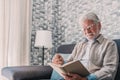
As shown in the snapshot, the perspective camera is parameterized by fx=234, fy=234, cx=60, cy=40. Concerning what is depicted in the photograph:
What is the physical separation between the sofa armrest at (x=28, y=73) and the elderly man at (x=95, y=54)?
39 centimetres

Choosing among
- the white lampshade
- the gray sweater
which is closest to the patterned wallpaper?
the white lampshade

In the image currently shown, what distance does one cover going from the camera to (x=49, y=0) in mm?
3930

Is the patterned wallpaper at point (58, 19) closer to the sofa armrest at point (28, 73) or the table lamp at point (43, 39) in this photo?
the table lamp at point (43, 39)

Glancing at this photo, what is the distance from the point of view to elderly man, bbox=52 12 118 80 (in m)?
1.96

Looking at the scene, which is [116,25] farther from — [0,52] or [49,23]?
[0,52]

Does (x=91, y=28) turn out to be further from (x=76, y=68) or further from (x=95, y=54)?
(x=76, y=68)

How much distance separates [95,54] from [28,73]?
2.51 ft

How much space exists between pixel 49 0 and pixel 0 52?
120 centimetres

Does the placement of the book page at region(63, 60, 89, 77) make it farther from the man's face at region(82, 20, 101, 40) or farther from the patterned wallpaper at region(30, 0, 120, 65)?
the patterned wallpaper at region(30, 0, 120, 65)

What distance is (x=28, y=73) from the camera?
247 cm

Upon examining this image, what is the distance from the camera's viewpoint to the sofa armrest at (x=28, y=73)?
2397 mm

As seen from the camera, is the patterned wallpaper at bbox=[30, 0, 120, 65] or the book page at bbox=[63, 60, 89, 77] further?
the patterned wallpaper at bbox=[30, 0, 120, 65]

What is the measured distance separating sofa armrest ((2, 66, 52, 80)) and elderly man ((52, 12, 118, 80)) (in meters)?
0.39

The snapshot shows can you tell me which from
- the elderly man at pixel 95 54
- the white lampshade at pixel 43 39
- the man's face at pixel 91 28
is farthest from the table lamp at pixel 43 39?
the man's face at pixel 91 28
